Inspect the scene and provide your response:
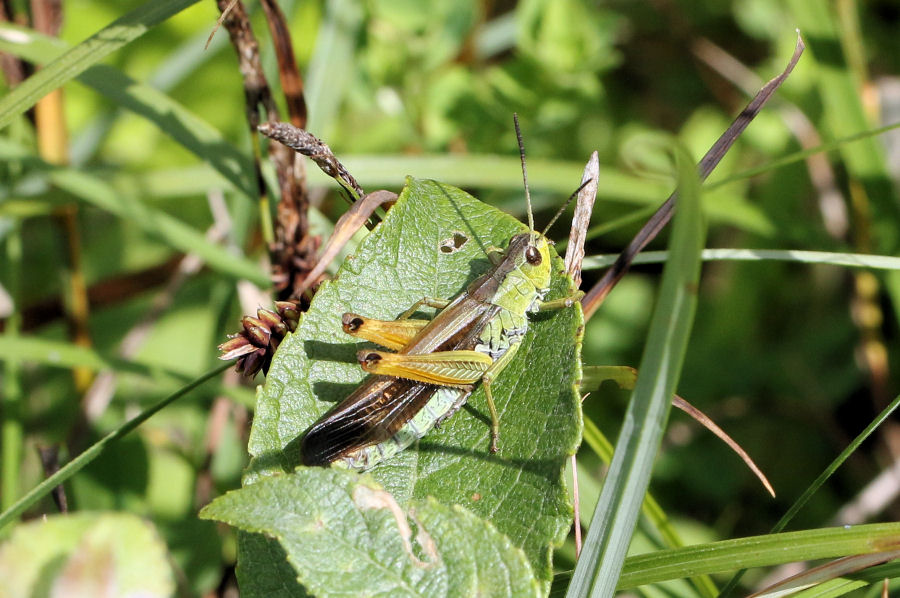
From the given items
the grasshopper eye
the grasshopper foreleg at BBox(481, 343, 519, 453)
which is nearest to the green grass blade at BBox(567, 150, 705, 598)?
the grasshopper foreleg at BBox(481, 343, 519, 453)

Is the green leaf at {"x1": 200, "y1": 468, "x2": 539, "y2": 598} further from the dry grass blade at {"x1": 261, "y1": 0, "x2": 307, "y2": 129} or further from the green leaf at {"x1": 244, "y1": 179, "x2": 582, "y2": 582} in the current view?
the dry grass blade at {"x1": 261, "y1": 0, "x2": 307, "y2": 129}

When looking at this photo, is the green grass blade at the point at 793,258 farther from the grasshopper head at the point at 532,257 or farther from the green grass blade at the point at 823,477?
the green grass blade at the point at 823,477

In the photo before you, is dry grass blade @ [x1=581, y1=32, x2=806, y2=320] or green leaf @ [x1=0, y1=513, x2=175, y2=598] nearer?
green leaf @ [x1=0, y1=513, x2=175, y2=598]

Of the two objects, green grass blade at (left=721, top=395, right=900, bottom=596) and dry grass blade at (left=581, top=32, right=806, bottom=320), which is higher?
dry grass blade at (left=581, top=32, right=806, bottom=320)

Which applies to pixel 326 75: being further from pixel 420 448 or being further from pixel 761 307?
pixel 761 307

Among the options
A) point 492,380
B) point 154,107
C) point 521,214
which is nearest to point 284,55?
point 154,107

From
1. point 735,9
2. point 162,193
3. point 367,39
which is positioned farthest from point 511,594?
point 735,9
